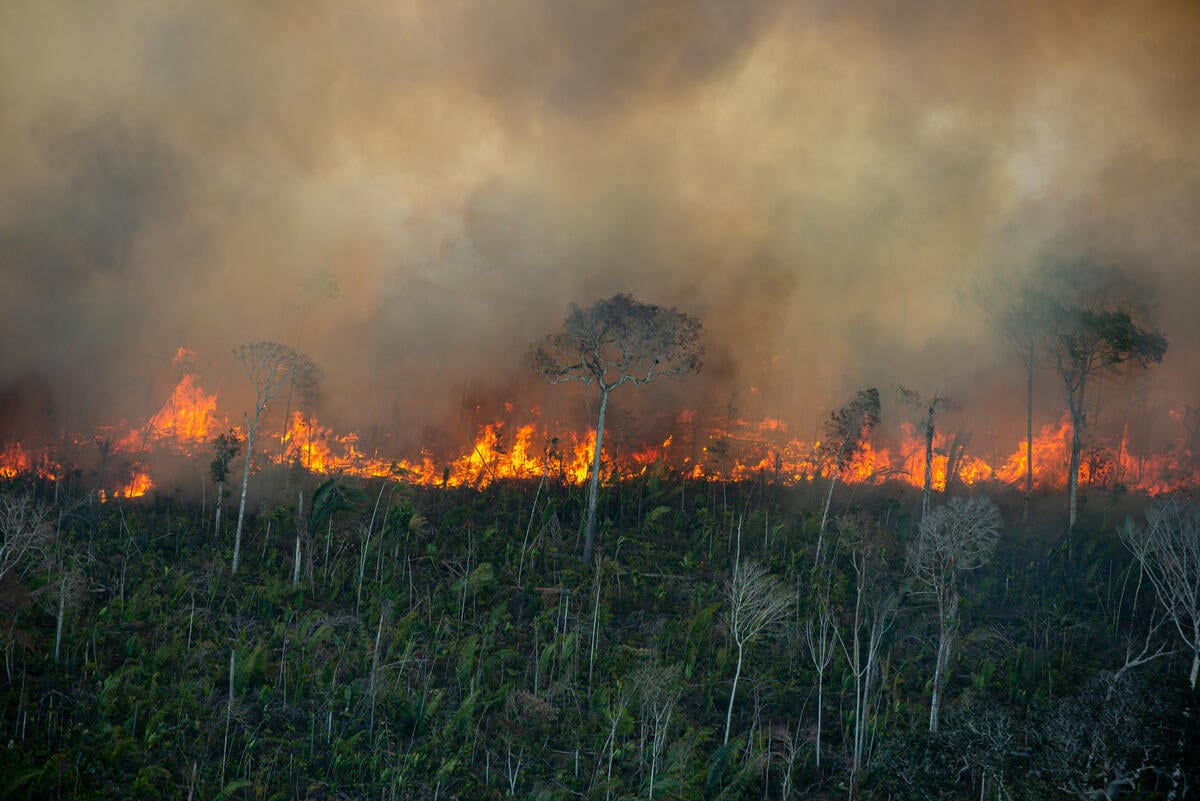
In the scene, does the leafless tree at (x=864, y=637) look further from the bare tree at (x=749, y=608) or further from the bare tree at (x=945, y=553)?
the bare tree at (x=749, y=608)

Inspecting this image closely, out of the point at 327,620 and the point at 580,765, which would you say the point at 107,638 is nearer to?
the point at 327,620

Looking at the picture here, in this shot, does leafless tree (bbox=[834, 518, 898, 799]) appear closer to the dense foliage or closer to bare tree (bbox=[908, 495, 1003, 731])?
the dense foliage

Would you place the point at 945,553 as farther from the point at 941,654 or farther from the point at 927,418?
the point at 927,418

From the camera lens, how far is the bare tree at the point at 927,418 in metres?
50.5

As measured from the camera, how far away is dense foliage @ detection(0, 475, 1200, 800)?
28391 millimetres

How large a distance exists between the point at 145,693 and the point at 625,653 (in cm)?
2001

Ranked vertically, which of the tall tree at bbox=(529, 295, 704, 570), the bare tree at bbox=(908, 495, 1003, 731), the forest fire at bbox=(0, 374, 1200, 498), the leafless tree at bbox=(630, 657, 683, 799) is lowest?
the leafless tree at bbox=(630, 657, 683, 799)

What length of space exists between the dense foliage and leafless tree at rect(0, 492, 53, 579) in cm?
47

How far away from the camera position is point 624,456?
67.9 metres

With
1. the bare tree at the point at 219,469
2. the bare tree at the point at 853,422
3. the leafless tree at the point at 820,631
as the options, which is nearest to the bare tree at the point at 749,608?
the leafless tree at the point at 820,631

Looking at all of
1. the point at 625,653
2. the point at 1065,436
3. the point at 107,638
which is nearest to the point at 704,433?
the point at 1065,436

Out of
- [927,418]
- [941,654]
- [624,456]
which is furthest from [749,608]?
[927,418]

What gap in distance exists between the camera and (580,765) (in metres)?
32.5

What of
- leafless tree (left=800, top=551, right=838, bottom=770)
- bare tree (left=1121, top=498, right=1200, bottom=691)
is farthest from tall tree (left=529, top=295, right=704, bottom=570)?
bare tree (left=1121, top=498, right=1200, bottom=691)
